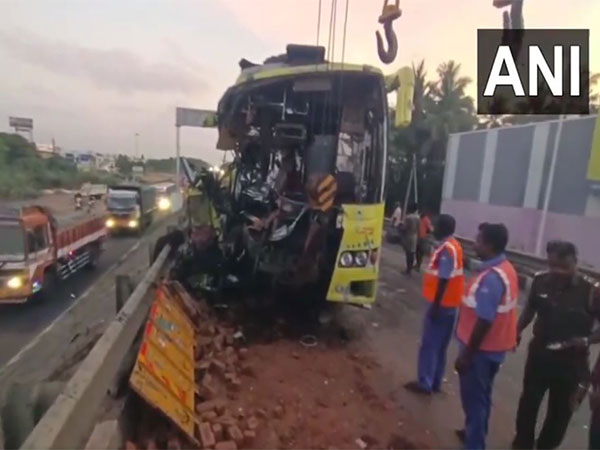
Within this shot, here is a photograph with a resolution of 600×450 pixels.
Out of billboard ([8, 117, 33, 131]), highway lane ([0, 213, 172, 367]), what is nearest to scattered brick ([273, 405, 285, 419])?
highway lane ([0, 213, 172, 367])

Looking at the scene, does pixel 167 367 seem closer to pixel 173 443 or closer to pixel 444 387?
pixel 173 443

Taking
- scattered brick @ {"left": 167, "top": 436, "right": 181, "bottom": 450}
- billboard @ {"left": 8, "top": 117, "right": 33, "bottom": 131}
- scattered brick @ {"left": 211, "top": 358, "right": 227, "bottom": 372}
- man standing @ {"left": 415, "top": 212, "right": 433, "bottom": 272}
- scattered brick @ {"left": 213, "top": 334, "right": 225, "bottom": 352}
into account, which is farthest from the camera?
billboard @ {"left": 8, "top": 117, "right": 33, "bottom": 131}

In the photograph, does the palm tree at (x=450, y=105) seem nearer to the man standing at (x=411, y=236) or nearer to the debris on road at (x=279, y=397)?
the man standing at (x=411, y=236)

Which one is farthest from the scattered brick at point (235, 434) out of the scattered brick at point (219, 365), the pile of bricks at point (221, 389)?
the scattered brick at point (219, 365)

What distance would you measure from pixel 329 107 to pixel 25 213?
292 inches

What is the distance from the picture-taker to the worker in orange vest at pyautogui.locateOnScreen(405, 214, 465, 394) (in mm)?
3938

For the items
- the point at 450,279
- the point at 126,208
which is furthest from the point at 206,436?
the point at 126,208

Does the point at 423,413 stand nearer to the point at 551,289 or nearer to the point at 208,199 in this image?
the point at 551,289

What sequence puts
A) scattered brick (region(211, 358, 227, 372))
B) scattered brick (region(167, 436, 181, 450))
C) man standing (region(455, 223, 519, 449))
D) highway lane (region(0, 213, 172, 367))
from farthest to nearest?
highway lane (region(0, 213, 172, 367)) → scattered brick (region(211, 358, 227, 372)) → man standing (region(455, 223, 519, 449)) → scattered brick (region(167, 436, 181, 450))

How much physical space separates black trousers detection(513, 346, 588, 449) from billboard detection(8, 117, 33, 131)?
70349 millimetres

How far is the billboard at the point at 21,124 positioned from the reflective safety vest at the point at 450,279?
6928cm

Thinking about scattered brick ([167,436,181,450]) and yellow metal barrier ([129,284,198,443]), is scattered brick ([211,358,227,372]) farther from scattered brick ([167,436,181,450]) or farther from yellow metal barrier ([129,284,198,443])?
scattered brick ([167,436,181,450])

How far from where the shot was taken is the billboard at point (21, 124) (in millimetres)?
60594

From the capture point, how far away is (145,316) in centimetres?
360
